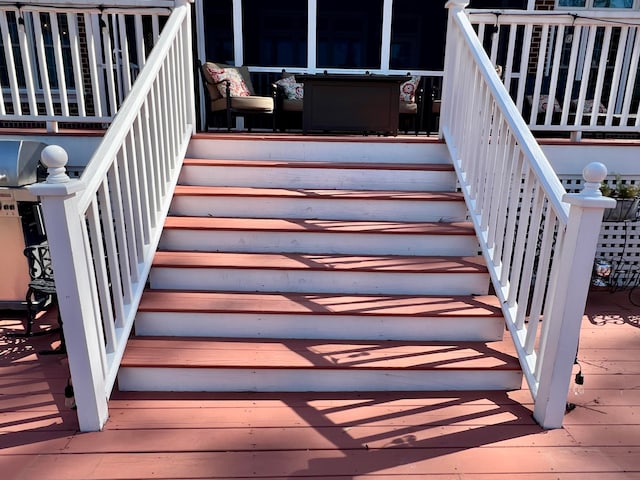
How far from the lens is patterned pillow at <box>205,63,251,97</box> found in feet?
16.0

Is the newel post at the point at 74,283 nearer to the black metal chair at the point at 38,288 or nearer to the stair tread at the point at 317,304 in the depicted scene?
the stair tread at the point at 317,304

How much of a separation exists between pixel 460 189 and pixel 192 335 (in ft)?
6.64

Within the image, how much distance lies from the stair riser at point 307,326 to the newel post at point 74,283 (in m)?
0.47

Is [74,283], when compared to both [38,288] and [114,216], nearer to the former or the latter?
[114,216]

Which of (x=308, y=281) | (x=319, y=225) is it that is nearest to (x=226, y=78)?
(x=319, y=225)

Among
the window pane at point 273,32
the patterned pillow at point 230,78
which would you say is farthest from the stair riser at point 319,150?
the window pane at point 273,32

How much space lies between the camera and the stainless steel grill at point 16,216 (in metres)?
2.76

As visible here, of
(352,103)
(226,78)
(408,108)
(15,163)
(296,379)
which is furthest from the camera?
(408,108)

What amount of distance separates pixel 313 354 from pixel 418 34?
6.79 m

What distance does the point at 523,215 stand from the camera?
219 centimetres

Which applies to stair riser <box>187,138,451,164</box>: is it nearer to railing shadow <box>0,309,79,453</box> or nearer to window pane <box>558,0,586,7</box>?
railing shadow <box>0,309,79,453</box>

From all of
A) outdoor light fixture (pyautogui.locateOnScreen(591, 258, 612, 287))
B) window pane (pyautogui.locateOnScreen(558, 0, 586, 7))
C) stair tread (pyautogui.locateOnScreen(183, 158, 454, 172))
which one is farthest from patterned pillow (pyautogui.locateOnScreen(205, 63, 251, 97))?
window pane (pyautogui.locateOnScreen(558, 0, 586, 7))

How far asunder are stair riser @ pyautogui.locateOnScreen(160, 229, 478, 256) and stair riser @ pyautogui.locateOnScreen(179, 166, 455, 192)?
0.51 meters

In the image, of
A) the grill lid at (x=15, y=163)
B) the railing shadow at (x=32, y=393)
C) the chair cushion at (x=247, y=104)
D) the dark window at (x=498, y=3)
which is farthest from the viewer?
the dark window at (x=498, y=3)
